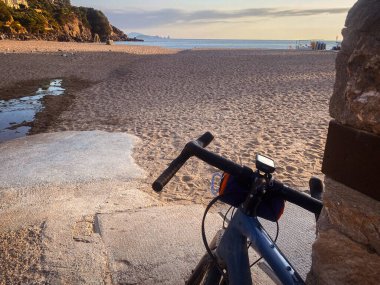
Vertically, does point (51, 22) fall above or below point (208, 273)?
above

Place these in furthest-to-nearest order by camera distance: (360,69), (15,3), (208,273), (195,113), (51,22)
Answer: (15,3) → (51,22) → (195,113) → (208,273) → (360,69)

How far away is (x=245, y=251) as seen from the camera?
178 cm

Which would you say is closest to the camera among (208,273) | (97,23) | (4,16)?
(208,273)

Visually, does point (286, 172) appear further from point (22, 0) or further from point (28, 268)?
point (22, 0)

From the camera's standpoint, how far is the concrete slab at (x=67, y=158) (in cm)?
527

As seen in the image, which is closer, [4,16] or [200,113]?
[200,113]

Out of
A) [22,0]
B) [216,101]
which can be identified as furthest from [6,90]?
[22,0]

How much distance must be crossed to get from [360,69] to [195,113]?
8.99m

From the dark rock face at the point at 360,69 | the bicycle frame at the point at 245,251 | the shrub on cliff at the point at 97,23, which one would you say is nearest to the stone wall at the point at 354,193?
the dark rock face at the point at 360,69

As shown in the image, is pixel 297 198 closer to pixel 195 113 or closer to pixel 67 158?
pixel 67 158

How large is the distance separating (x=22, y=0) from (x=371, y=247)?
9949 centimetres

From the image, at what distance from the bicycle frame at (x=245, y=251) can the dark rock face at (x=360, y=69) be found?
0.60 metres

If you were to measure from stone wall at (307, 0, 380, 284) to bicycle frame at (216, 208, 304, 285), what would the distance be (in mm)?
244

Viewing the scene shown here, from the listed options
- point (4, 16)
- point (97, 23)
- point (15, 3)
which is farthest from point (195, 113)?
point (97, 23)
